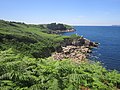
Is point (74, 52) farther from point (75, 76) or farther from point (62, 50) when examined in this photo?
point (75, 76)

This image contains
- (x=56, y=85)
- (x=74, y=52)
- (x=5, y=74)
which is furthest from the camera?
(x=74, y=52)

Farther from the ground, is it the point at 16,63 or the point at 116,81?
the point at 16,63

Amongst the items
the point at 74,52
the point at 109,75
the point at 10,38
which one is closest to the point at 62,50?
the point at 74,52

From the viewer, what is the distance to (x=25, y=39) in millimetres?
99500

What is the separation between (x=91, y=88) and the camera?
9438 millimetres

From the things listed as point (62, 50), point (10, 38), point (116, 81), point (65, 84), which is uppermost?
point (65, 84)

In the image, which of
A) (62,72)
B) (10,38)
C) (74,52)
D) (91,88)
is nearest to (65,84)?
(62,72)

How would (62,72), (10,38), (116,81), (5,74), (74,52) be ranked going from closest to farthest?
1. (5,74)
2. (62,72)
3. (116,81)
4. (10,38)
5. (74,52)

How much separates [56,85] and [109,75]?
4.31m

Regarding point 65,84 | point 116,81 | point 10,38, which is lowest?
point 10,38

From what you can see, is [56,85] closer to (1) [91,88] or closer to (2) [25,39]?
(1) [91,88]

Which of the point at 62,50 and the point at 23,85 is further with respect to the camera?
the point at 62,50

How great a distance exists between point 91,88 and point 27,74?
2.50 metres

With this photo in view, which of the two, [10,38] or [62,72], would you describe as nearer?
[62,72]
